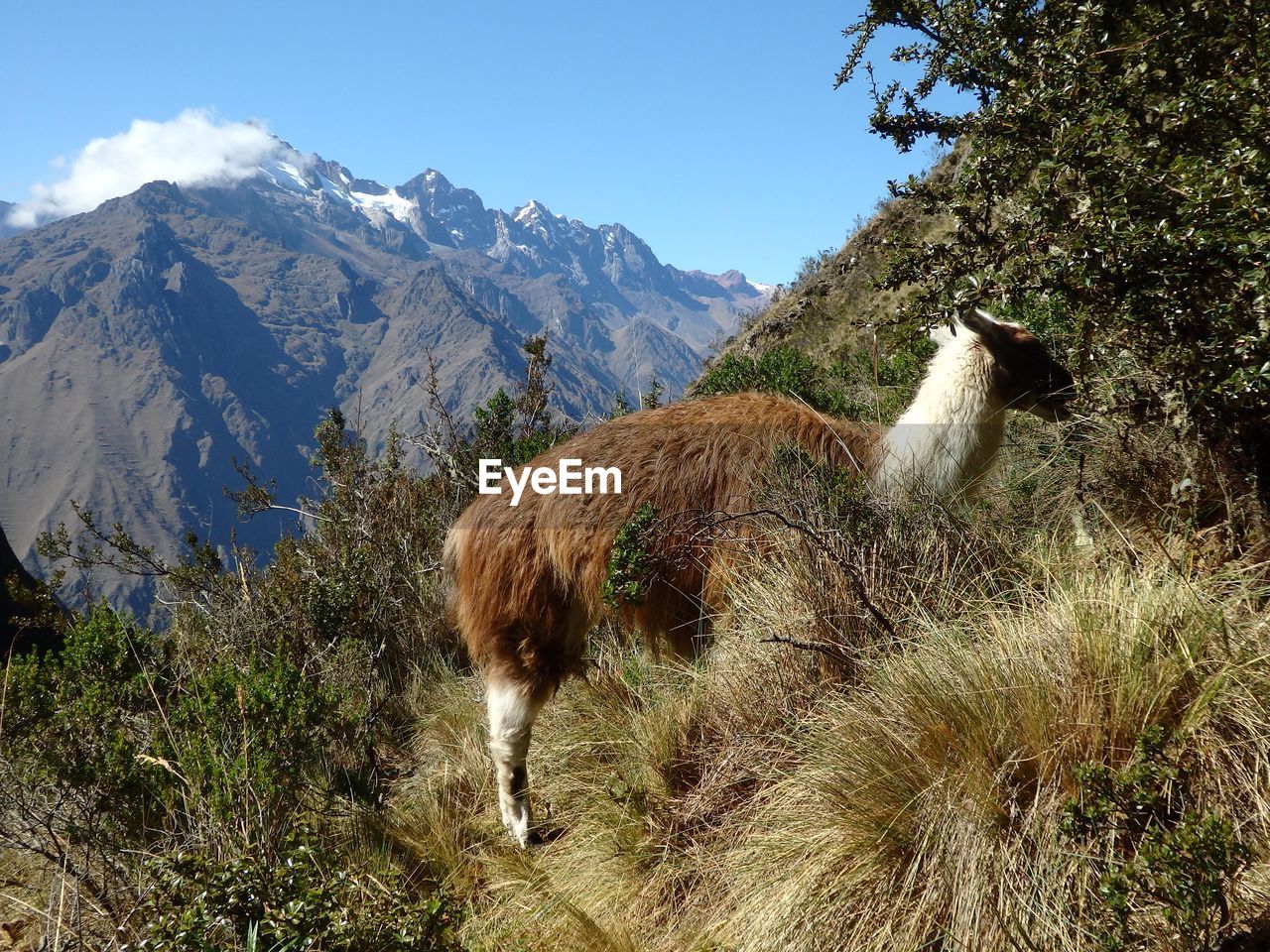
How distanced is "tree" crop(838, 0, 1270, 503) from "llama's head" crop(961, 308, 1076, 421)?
0.77 meters

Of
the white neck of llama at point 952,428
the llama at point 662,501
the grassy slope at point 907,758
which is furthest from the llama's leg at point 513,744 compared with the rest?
the white neck of llama at point 952,428

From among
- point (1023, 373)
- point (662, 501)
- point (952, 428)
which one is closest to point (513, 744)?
point (662, 501)

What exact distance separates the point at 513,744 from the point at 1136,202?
3.38 metres

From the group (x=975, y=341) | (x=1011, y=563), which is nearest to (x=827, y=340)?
(x=975, y=341)

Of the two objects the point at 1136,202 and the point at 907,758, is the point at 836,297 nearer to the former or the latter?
the point at 1136,202

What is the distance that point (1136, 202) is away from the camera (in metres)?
2.57

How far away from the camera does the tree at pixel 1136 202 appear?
243cm

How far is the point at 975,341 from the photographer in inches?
173

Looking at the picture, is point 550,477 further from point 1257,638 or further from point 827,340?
point 827,340

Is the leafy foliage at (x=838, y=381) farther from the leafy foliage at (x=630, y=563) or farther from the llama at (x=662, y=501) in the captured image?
the leafy foliage at (x=630, y=563)

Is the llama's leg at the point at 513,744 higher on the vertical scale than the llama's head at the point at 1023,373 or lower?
lower

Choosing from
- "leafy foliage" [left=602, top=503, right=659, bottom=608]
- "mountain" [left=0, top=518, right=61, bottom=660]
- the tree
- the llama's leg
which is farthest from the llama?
"mountain" [left=0, top=518, right=61, bottom=660]

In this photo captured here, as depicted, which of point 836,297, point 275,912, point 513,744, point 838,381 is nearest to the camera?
point 275,912

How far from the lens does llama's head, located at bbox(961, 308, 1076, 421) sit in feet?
14.2
